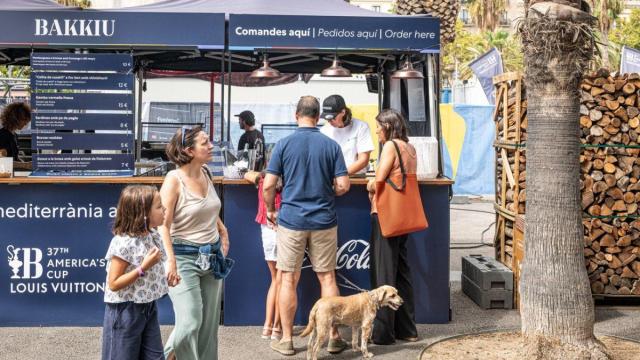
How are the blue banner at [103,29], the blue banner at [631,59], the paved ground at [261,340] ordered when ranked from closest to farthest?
1. the paved ground at [261,340]
2. the blue banner at [103,29]
3. the blue banner at [631,59]

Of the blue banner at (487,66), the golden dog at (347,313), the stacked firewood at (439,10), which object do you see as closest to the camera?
the golden dog at (347,313)

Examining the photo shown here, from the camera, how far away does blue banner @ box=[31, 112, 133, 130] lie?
714 centimetres

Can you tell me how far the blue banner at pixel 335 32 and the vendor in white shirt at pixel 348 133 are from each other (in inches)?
24.4

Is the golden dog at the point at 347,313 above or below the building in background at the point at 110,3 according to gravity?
below

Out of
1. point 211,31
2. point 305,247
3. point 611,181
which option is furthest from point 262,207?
point 611,181

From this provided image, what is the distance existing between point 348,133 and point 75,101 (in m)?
2.53

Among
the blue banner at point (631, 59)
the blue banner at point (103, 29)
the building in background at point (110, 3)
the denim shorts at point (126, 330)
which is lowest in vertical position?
the denim shorts at point (126, 330)

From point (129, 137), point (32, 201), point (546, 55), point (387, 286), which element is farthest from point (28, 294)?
point (546, 55)

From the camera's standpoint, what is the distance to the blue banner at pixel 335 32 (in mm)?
7238

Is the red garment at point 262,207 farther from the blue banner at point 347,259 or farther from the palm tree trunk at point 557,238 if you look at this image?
the palm tree trunk at point 557,238

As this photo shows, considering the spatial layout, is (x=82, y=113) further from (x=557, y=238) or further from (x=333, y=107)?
(x=557, y=238)

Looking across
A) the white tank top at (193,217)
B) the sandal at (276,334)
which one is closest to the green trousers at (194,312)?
the white tank top at (193,217)

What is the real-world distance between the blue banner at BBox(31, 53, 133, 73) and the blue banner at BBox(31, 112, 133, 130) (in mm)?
418

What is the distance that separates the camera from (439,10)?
15.6 metres
